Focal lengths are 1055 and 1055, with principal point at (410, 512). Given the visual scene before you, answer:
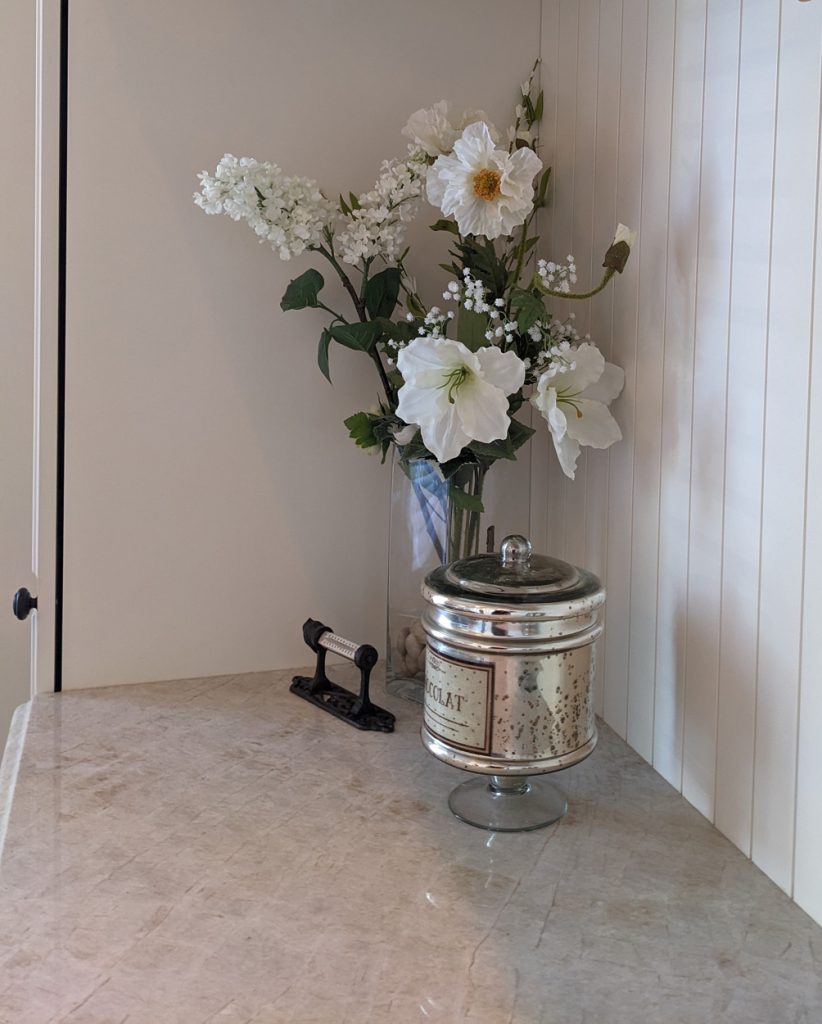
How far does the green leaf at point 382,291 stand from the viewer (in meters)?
1.10

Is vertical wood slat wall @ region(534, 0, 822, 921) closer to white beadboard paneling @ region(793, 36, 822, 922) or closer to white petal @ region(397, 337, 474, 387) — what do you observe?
white beadboard paneling @ region(793, 36, 822, 922)

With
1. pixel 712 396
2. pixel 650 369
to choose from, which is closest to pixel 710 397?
pixel 712 396

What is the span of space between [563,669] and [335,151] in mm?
645

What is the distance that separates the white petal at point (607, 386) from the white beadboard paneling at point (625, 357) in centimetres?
1

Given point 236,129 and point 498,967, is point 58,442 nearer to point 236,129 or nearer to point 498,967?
point 236,129

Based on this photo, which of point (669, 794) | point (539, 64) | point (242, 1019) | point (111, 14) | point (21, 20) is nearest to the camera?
point (242, 1019)

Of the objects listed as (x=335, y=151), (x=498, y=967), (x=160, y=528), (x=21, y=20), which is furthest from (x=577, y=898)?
(x=21, y=20)

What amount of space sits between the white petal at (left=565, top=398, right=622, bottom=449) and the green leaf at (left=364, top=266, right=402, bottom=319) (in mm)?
250

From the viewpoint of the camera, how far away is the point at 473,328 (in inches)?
38.5

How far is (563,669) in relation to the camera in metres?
0.84

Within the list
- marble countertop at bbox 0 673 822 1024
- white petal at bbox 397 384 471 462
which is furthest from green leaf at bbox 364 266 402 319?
marble countertop at bbox 0 673 822 1024

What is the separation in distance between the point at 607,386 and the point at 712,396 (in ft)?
0.52

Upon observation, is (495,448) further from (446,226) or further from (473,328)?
(446,226)

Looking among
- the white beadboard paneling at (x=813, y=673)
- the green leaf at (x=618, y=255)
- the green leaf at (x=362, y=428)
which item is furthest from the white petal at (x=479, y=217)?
the white beadboard paneling at (x=813, y=673)
